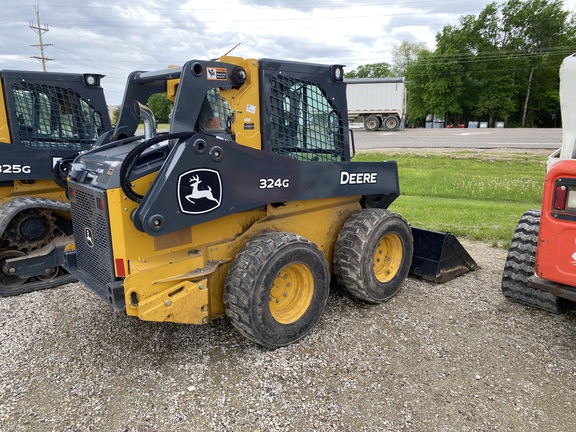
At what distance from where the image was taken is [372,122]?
31.6 m

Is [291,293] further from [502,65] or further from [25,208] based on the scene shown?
[502,65]

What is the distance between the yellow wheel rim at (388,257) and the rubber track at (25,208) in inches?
144

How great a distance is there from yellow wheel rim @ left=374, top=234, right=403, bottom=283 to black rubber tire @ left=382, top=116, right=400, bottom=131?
2807 centimetres

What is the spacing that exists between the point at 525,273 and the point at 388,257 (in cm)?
135

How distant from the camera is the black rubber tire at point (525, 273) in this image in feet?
14.3

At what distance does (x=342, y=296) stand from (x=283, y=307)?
43.1 inches

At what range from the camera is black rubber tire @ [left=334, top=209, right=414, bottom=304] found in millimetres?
4363

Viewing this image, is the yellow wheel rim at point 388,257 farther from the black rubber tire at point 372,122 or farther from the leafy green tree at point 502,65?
the leafy green tree at point 502,65

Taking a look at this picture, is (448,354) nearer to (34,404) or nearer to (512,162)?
(34,404)

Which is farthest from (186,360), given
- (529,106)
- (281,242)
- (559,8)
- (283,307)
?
(559,8)

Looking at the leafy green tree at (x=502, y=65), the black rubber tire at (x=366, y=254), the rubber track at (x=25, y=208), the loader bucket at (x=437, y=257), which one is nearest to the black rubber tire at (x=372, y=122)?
the leafy green tree at (x=502, y=65)

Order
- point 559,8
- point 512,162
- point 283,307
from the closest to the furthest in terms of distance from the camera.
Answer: point 283,307
point 512,162
point 559,8

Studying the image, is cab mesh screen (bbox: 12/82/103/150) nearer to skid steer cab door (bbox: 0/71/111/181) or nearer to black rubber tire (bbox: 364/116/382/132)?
skid steer cab door (bbox: 0/71/111/181)

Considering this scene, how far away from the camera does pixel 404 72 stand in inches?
2264
